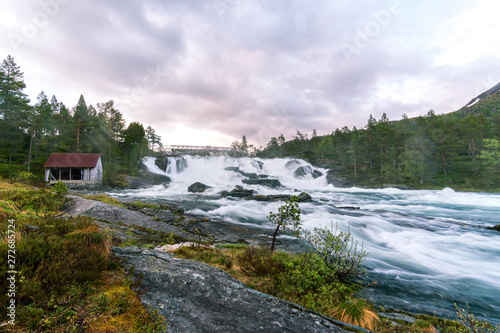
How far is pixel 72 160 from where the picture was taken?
35656mm

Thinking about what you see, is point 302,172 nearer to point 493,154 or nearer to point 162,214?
point 493,154

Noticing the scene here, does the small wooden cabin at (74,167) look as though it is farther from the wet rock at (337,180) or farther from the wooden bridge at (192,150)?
the wet rock at (337,180)

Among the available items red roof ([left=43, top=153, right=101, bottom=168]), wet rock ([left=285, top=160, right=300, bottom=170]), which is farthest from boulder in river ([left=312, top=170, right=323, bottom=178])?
red roof ([left=43, top=153, right=101, bottom=168])

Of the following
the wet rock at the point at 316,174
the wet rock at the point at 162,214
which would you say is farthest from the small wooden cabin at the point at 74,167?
the wet rock at the point at 316,174

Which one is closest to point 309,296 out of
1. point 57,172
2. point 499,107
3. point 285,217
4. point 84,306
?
point 285,217

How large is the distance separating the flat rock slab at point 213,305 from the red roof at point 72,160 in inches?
1636

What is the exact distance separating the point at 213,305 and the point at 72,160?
4458 centimetres

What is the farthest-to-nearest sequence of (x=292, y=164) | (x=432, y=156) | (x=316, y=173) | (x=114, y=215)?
(x=292, y=164) < (x=316, y=173) < (x=432, y=156) < (x=114, y=215)

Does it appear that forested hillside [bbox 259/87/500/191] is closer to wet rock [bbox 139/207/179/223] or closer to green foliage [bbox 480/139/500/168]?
green foliage [bbox 480/139/500/168]

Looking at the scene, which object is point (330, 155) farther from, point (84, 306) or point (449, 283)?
point (84, 306)

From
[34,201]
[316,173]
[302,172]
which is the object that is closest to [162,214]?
[34,201]

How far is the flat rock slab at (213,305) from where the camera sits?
282cm

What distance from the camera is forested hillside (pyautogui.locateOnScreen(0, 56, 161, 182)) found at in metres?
37.5

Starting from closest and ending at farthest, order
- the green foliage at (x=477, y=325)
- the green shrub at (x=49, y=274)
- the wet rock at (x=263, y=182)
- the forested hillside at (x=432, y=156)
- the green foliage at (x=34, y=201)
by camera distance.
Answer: the green shrub at (x=49, y=274) < the green foliage at (x=477, y=325) < the green foliage at (x=34, y=201) < the wet rock at (x=263, y=182) < the forested hillside at (x=432, y=156)
